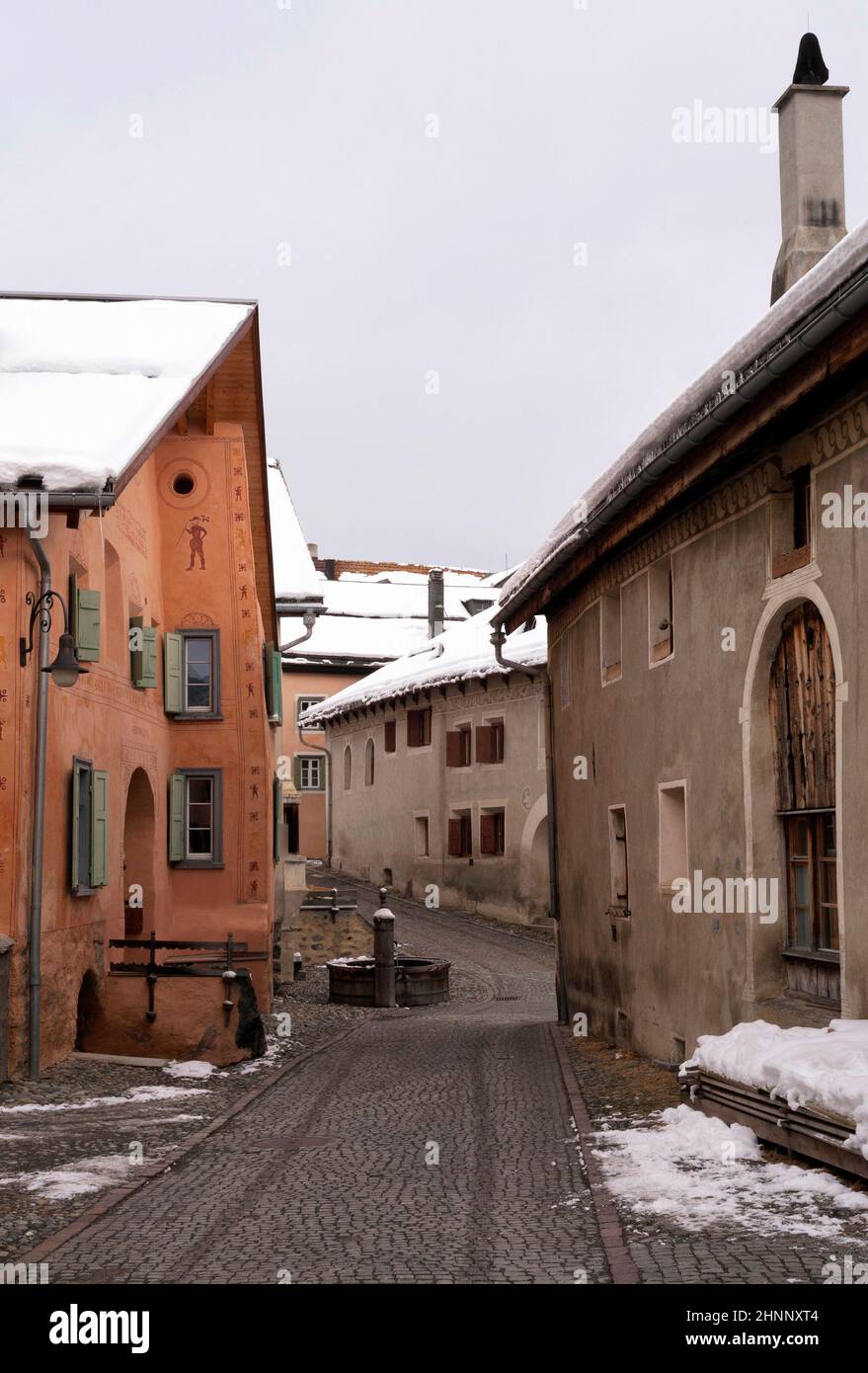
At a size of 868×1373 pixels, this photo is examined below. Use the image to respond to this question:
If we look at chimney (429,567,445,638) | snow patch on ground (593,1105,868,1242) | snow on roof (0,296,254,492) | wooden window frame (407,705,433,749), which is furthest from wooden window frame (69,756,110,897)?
chimney (429,567,445,638)

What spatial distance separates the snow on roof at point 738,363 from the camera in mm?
8541

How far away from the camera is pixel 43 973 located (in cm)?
1445

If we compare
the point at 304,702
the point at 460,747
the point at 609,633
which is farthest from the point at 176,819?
the point at 304,702

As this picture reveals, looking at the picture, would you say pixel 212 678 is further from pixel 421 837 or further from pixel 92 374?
pixel 421 837

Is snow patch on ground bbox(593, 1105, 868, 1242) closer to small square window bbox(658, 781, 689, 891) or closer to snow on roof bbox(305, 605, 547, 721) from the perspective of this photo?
small square window bbox(658, 781, 689, 891)

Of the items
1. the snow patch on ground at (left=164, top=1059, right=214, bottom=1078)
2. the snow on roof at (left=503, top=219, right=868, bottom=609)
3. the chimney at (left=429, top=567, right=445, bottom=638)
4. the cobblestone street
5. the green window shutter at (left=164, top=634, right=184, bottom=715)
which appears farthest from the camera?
the chimney at (left=429, top=567, right=445, bottom=638)

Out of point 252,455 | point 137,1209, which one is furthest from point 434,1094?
point 252,455

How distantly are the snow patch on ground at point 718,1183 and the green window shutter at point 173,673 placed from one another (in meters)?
11.6

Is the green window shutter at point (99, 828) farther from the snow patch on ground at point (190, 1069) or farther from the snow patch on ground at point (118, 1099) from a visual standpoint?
the snow patch on ground at point (118, 1099)

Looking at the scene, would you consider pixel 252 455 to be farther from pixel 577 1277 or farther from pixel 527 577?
pixel 577 1277

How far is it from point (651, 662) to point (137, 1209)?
767 centimetres

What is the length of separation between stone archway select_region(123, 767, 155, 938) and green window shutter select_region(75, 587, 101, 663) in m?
4.13

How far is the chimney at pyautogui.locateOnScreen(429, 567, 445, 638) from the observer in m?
53.2

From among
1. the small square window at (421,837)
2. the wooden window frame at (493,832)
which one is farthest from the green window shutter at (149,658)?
the small square window at (421,837)
